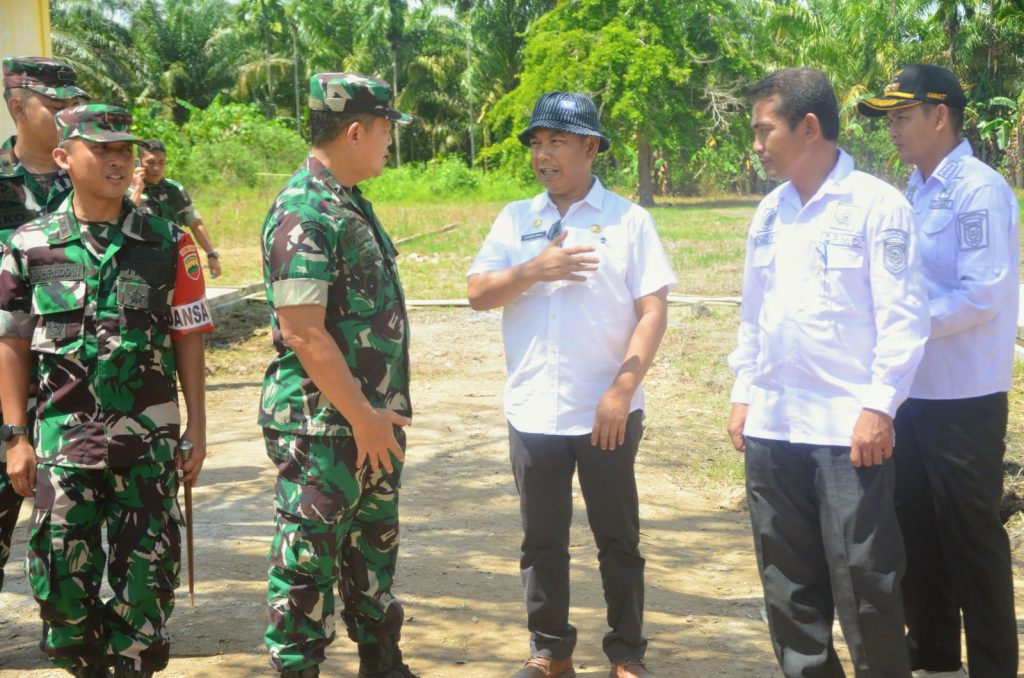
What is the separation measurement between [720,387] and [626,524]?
5.08 metres

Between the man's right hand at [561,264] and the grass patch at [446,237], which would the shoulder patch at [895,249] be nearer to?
the man's right hand at [561,264]

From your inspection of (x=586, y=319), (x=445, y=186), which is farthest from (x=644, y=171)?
(x=586, y=319)

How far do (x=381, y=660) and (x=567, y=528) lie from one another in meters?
0.74

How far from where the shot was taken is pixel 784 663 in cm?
315

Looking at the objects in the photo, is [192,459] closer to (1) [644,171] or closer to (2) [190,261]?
(2) [190,261]

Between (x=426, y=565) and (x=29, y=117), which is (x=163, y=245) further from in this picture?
(x=426, y=565)

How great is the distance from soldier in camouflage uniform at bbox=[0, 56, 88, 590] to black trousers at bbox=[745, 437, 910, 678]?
8.40 ft

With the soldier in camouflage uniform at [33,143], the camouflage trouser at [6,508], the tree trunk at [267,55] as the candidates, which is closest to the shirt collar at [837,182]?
the soldier in camouflage uniform at [33,143]

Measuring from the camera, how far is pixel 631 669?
3.65m

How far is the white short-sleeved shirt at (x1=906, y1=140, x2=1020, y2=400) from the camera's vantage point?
3229 millimetres

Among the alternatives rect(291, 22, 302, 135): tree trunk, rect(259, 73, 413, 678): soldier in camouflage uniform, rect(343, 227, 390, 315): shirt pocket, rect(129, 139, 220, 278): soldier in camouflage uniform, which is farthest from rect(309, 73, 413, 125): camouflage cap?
rect(291, 22, 302, 135): tree trunk

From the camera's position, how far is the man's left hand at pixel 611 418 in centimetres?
348

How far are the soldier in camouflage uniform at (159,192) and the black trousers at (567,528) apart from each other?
3789 mm

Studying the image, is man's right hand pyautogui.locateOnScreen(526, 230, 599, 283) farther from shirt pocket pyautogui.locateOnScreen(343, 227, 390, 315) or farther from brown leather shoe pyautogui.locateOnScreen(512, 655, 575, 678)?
brown leather shoe pyautogui.locateOnScreen(512, 655, 575, 678)
